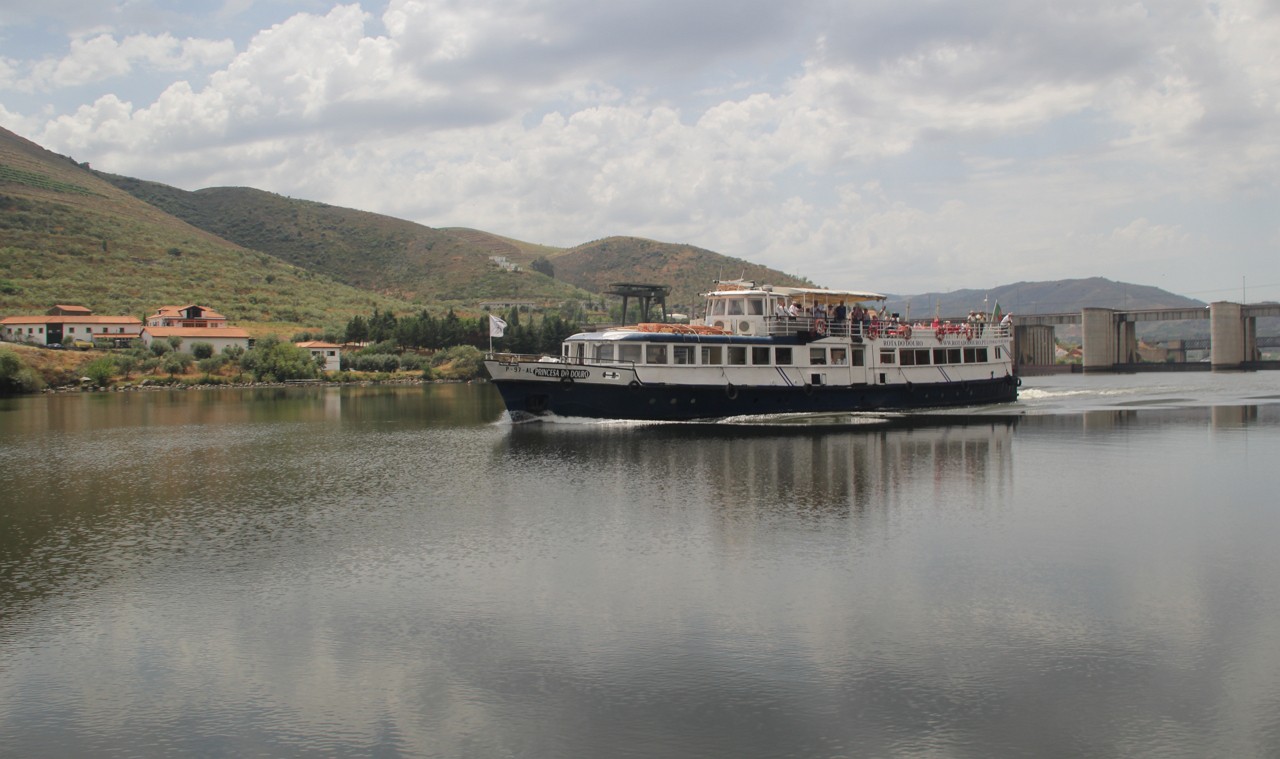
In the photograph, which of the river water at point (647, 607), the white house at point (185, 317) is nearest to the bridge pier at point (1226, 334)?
the river water at point (647, 607)

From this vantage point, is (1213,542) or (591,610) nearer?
(591,610)

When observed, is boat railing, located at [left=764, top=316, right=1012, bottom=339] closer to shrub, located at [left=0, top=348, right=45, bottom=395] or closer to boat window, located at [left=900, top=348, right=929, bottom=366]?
boat window, located at [left=900, top=348, right=929, bottom=366]

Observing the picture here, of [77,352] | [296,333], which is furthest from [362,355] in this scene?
[77,352]

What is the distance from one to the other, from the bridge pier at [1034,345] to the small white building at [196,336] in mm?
103487

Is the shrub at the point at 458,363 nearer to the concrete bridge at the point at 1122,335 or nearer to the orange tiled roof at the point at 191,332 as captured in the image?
the orange tiled roof at the point at 191,332

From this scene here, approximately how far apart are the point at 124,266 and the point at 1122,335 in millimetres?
142629

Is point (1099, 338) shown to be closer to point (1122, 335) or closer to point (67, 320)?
point (1122, 335)

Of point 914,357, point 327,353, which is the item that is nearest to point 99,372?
point 327,353

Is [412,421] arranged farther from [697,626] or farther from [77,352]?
[77,352]

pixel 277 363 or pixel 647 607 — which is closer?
pixel 647 607

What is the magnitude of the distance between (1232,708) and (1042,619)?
3.77m

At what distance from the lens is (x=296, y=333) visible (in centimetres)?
12875

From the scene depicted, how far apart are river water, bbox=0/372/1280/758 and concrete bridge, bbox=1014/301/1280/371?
10565 centimetres

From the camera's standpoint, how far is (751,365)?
5006 centimetres
